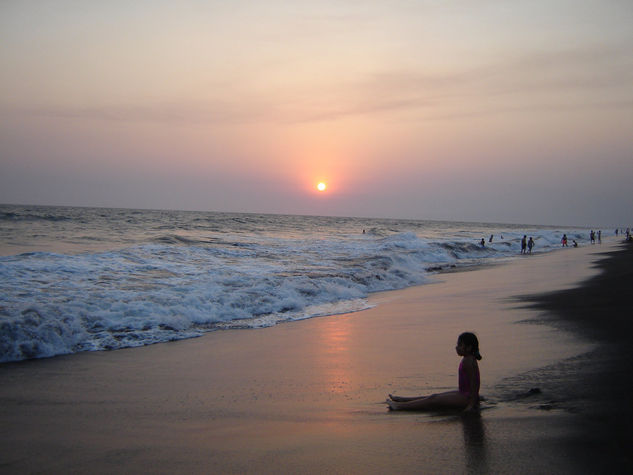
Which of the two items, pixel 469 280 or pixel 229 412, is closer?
pixel 229 412

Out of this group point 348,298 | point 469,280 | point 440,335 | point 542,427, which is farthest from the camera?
point 469,280

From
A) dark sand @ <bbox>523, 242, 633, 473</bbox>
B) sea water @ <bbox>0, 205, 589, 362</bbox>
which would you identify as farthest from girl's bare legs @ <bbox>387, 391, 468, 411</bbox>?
sea water @ <bbox>0, 205, 589, 362</bbox>

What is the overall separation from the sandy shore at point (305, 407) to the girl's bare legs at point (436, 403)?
0.46 ft

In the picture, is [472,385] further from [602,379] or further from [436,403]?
[602,379]

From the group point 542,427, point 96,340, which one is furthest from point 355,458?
point 96,340

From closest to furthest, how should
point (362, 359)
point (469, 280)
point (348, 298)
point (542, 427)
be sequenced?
1. point (542, 427)
2. point (362, 359)
3. point (348, 298)
4. point (469, 280)

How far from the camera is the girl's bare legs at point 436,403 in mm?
5047

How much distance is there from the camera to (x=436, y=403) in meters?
5.11

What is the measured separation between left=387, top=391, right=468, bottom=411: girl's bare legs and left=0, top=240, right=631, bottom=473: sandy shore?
0.14 m

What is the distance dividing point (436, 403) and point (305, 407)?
137cm

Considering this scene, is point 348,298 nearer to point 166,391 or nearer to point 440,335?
point 440,335

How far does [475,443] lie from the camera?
13.6ft

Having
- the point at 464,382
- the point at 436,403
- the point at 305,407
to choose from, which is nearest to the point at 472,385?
the point at 464,382

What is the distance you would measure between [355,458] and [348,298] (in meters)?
12.1
